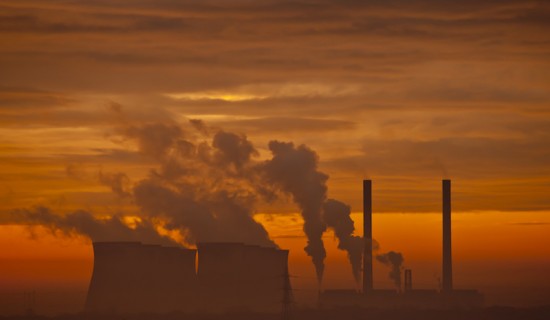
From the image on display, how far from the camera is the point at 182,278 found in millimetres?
55500

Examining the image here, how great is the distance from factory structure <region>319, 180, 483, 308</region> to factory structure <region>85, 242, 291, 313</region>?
10.2m

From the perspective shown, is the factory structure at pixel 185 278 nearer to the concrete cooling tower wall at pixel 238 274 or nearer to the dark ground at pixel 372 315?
the concrete cooling tower wall at pixel 238 274

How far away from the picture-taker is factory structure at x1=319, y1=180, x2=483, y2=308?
65.8m

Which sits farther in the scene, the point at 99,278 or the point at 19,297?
the point at 19,297

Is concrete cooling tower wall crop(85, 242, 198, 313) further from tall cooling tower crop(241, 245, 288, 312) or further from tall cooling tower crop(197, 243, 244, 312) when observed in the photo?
tall cooling tower crop(241, 245, 288, 312)

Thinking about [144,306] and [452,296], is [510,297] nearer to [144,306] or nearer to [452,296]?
[452,296]

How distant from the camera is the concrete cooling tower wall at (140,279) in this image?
5306 centimetres

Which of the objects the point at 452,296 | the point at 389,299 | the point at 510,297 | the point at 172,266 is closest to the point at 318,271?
the point at 389,299

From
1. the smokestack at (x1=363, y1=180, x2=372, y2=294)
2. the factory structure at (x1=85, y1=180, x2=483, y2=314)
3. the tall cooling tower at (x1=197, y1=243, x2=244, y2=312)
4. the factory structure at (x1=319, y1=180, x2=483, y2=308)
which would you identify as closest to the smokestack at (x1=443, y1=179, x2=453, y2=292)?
the factory structure at (x1=319, y1=180, x2=483, y2=308)

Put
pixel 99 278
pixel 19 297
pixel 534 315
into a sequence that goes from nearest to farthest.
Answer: pixel 99 278, pixel 534 315, pixel 19 297

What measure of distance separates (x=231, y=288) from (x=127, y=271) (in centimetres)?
580

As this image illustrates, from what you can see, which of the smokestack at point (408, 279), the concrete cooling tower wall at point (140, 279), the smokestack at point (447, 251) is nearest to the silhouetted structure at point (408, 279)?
the smokestack at point (408, 279)

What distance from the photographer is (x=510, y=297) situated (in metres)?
111

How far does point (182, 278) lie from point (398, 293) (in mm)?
17759
